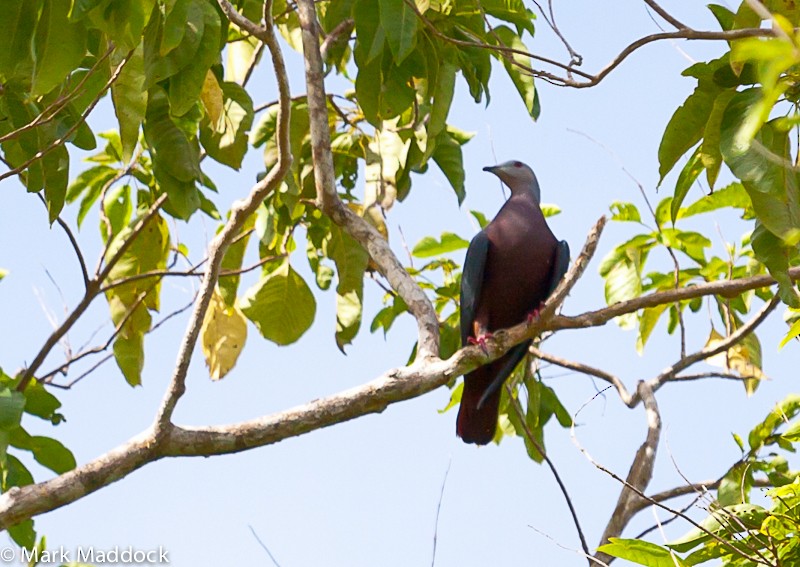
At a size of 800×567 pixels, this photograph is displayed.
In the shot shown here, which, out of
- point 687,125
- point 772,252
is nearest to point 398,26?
point 687,125

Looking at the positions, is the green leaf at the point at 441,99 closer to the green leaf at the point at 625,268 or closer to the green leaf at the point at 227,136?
the green leaf at the point at 227,136

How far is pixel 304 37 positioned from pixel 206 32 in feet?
2.09

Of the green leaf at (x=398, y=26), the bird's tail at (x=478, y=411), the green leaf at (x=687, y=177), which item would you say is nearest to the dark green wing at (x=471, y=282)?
the bird's tail at (x=478, y=411)

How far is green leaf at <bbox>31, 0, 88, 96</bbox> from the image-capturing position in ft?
6.71

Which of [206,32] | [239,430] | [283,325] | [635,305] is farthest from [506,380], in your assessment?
[206,32]

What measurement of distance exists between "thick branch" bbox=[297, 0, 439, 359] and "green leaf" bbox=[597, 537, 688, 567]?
0.99m

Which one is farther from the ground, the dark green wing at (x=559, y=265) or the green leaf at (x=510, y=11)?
the green leaf at (x=510, y=11)

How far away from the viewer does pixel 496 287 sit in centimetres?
421

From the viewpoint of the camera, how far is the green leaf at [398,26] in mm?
2648

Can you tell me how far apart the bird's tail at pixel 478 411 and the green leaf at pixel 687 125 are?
1994mm

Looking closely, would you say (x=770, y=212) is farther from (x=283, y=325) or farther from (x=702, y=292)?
(x=283, y=325)

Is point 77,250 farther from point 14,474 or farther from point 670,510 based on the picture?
point 670,510

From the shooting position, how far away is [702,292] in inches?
109

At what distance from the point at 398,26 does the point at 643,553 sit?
148 centimetres
